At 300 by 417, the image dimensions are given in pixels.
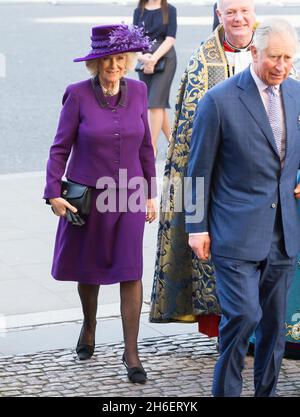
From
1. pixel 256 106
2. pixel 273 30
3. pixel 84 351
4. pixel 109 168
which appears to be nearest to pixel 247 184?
pixel 256 106

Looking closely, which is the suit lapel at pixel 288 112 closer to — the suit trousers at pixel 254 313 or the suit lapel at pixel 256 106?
the suit lapel at pixel 256 106

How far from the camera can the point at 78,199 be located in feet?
18.9

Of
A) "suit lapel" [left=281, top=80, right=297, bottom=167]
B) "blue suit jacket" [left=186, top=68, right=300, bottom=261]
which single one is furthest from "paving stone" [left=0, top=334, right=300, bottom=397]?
"suit lapel" [left=281, top=80, right=297, bottom=167]

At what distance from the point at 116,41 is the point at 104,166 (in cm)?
61

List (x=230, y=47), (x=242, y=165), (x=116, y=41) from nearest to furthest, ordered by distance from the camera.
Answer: (x=242, y=165)
(x=116, y=41)
(x=230, y=47)

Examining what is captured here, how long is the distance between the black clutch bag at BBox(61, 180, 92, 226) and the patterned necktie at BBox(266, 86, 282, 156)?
1199 mm

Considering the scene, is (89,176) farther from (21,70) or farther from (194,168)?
(21,70)

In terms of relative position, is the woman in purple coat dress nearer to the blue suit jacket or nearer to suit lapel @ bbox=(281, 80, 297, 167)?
the blue suit jacket

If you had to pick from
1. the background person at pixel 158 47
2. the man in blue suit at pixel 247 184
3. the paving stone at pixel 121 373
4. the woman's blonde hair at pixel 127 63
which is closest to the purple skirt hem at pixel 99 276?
the paving stone at pixel 121 373

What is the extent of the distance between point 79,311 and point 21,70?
9743 millimetres

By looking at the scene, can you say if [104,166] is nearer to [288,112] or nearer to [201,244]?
[201,244]

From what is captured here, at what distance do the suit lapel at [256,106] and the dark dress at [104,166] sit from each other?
40.1 inches

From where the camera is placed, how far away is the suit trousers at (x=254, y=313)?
489cm

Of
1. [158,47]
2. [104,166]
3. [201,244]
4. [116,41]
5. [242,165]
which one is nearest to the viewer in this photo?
[242,165]
